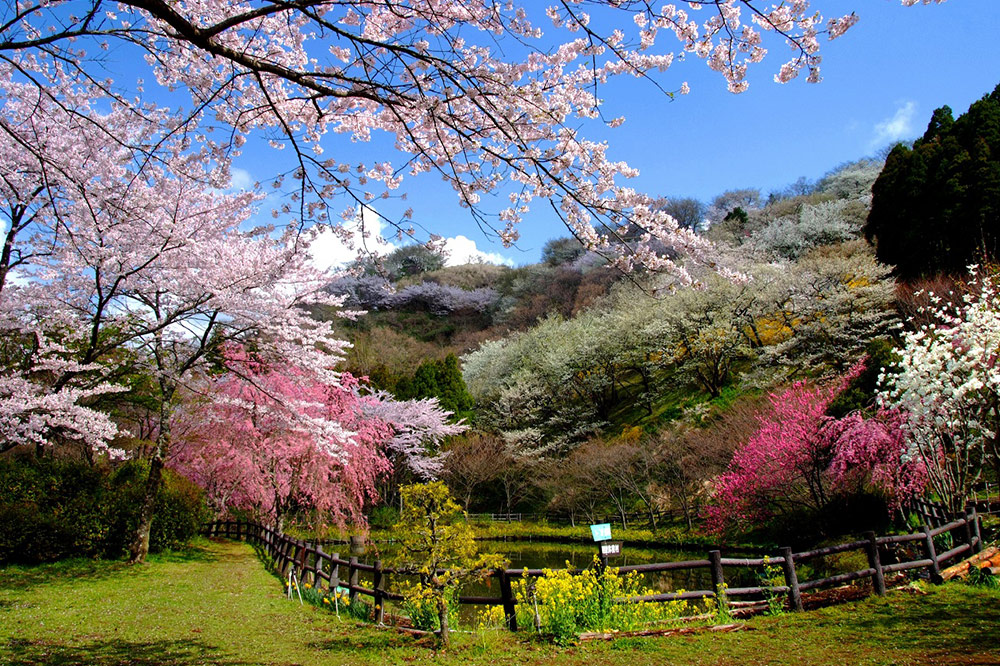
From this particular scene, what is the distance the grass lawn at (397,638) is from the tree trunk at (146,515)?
3036 millimetres

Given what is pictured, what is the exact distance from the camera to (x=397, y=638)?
235 inches

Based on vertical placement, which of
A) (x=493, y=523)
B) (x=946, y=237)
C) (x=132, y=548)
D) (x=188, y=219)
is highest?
(x=946, y=237)

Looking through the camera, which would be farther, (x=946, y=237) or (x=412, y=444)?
(x=412, y=444)

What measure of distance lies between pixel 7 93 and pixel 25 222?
5.88 feet

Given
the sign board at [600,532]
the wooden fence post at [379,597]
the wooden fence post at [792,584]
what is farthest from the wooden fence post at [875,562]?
the wooden fence post at [379,597]

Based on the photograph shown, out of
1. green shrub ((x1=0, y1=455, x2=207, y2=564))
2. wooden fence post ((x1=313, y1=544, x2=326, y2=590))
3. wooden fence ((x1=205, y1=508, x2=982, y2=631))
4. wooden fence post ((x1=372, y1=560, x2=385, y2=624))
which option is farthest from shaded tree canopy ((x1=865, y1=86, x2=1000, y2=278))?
green shrub ((x1=0, y1=455, x2=207, y2=564))

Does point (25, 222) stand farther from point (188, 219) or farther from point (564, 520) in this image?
point (564, 520)

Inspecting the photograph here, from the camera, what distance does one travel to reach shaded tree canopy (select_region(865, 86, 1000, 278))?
1847cm

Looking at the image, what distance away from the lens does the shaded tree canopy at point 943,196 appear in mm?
18469

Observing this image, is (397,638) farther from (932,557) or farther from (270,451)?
(270,451)

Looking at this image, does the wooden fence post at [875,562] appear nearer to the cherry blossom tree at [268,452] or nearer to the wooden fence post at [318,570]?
the wooden fence post at [318,570]

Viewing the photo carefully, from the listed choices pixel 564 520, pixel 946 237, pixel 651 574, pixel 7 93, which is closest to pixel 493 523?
pixel 564 520

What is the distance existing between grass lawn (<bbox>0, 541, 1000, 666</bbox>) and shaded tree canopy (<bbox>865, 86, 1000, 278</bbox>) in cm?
1605

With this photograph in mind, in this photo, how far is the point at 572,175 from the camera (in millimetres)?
3840
